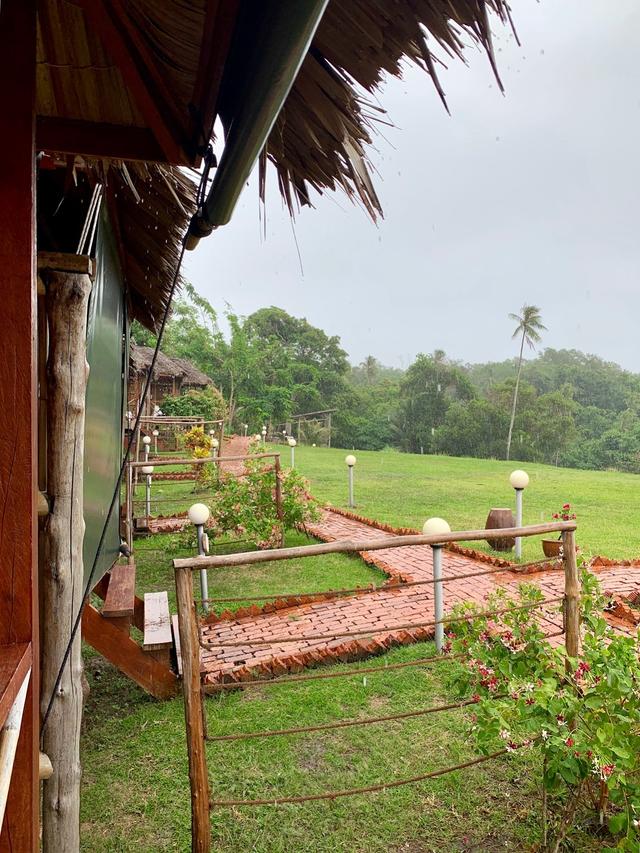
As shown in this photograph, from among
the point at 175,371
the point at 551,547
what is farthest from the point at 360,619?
the point at 175,371

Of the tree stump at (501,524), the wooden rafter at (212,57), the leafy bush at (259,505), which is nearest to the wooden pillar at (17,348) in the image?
the wooden rafter at (212,57)

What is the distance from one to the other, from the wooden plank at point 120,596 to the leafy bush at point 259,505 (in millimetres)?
2493

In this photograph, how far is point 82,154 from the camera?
176 centimetres

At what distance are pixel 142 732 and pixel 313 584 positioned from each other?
2.40 metres

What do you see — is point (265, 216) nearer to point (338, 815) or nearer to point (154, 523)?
point (338, 815)

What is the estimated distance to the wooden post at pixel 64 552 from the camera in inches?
69.2

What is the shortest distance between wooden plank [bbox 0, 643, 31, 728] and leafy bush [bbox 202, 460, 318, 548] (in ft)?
16.2

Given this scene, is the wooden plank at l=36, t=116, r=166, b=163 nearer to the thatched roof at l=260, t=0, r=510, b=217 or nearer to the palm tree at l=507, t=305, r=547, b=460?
the thatched roof at l=260, t=0, r=510, b=217

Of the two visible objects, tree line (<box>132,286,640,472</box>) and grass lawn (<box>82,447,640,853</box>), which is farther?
tree line (<box>132,286,640,472</box>)

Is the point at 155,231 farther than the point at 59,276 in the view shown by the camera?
Yes

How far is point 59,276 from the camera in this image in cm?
184

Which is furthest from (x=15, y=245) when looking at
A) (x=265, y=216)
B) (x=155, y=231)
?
(x=155, y=231)

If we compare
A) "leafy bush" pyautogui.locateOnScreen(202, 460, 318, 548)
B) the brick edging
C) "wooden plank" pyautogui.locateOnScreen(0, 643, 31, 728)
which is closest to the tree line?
the brick edging

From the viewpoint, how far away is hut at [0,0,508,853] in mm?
1048
